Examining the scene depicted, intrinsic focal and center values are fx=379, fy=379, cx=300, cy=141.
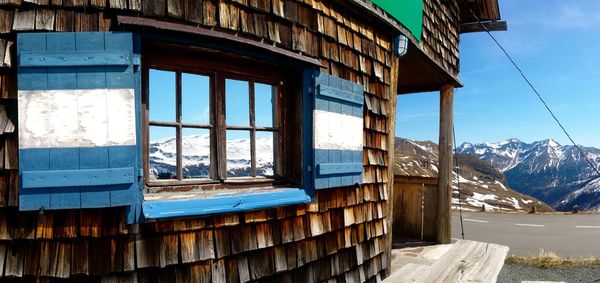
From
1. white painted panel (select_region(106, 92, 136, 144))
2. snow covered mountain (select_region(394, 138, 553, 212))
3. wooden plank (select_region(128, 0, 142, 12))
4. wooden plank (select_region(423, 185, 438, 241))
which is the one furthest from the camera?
snow covered mountain (select_region(394, 138, 553, 212))

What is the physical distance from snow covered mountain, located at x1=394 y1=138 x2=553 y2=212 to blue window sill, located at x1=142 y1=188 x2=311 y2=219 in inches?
212

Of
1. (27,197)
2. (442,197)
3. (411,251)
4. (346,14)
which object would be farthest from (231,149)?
(442,197)

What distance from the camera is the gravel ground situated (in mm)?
5671

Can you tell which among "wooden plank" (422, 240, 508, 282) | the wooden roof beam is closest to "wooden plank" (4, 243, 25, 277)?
"wooden plank" (422, 240, 508, 282)

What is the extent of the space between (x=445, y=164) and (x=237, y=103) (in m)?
4.82

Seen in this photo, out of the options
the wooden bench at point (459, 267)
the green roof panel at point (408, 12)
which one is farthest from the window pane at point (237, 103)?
the wooden bench at point (459, 267)

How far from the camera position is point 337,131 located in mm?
3602

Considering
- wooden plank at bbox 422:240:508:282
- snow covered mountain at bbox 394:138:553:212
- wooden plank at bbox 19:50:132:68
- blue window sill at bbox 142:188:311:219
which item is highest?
wooden plank at bbox 19:50:132:68

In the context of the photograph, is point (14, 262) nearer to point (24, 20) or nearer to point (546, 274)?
point (24, 20)

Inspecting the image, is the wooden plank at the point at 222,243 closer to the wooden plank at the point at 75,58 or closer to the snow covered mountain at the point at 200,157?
the snow covered mountain at the point at 200,157

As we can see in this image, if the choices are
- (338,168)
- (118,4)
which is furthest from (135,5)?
(338,168)

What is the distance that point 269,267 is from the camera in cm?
313

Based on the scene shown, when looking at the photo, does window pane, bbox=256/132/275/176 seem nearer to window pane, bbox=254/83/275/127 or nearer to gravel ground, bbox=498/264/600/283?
window pane, bbox=254/83/275/127

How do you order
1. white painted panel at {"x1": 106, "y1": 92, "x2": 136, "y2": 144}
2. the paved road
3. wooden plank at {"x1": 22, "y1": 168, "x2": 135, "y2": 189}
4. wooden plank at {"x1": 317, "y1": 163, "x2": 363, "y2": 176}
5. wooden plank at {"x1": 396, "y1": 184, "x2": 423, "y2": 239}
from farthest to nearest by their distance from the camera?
the paved road → wooden plank at {"x1": 396, "y1": 184, "x2": 423, "y2": 239} → wooden plank at {"x1": 317, "y1": 163, "x2": 363, "y2": 176} → white painted panel at {"x1": 106, "y1": 92, "x2": 136, "y2": 144} → wooden plank at {"x1": 22, "y1": 168, "x2": 135, "y2": 189}
